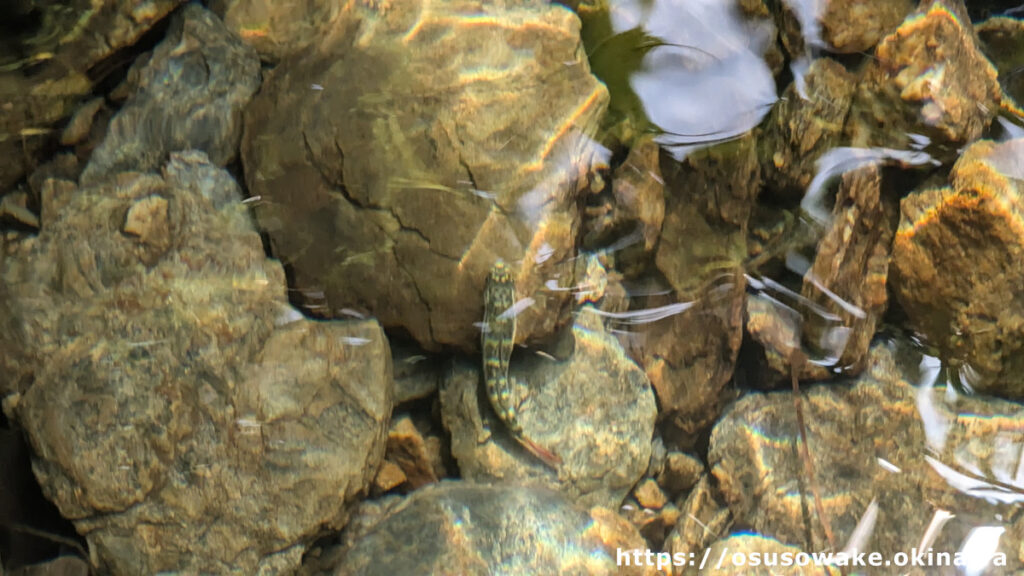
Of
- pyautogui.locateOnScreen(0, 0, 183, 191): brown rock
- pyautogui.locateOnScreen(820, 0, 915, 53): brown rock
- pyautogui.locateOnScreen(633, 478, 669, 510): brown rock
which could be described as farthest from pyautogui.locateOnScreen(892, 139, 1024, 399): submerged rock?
pyautogui.locateOnScreen(0, 0, 183, 191): brown rock

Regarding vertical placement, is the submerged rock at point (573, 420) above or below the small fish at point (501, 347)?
below

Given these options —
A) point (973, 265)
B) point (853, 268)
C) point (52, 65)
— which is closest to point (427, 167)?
point (52, 65)

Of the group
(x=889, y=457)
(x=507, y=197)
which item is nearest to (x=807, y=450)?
(x=889, y=457)

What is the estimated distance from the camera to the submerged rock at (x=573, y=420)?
448 cm

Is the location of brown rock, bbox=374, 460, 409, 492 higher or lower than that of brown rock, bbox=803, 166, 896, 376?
lower

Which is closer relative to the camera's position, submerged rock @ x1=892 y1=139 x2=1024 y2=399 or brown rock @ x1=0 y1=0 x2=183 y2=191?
submerged rock @ x1=892 y1=139 x2=1024 y2=399

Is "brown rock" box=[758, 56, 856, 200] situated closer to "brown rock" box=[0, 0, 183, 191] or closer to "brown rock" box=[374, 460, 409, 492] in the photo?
"brown rock" box=[374, 460, 409, 492]

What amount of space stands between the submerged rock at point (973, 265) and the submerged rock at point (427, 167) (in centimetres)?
221

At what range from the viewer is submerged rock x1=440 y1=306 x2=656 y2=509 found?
4.48 m

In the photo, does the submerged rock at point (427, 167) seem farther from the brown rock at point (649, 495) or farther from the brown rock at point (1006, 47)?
the brown rock at point (1006, 47)

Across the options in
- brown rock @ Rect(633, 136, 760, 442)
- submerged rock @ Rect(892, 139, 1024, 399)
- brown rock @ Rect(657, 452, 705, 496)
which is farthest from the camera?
brown rock @ Rect(657, 452, 705, 496)

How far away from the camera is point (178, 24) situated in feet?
15.8

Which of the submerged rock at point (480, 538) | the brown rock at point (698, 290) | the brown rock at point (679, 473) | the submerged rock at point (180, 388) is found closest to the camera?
the submerged rock at point (180, 388)

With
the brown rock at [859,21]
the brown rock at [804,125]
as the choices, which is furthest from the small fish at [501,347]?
the brown rock at [859,21]
